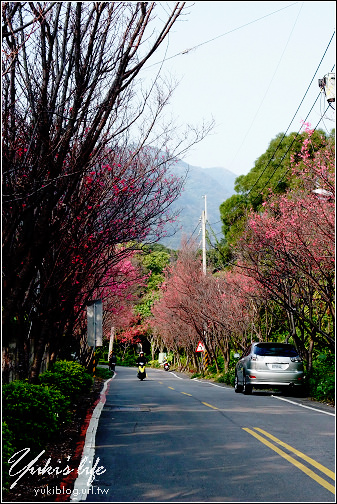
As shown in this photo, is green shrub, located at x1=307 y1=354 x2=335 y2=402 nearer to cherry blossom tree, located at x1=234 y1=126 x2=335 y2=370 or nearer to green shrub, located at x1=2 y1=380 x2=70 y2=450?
cherry blossom tree, located at x1=234 y1=126 x2=335 y2=370

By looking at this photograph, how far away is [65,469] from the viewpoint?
843 cm

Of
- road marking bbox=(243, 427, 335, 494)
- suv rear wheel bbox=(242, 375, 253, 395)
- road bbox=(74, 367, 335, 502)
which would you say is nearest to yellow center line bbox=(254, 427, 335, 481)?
road bbox=(74, 367, 335, 502)

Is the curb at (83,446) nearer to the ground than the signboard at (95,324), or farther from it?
nearer to the ground

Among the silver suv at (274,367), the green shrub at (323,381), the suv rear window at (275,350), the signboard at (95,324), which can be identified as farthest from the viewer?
the signboard at (95,324)

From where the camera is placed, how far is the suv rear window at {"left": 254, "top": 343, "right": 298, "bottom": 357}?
808 inches

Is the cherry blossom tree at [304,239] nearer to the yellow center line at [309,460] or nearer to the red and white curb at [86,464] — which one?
the yellow center line at [309,460]

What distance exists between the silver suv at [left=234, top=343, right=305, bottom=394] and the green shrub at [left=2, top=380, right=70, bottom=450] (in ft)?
37.1

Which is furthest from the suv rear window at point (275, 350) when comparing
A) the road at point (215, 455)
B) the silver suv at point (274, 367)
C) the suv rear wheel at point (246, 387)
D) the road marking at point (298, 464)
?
the road marking at point (298, 464)

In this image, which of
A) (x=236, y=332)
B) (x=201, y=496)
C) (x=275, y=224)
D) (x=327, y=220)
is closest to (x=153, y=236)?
(x=275, y=224)

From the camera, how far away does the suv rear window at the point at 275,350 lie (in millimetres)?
20516

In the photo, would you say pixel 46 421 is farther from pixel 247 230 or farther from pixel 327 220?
pixel 247 230

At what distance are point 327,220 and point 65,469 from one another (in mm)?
9015

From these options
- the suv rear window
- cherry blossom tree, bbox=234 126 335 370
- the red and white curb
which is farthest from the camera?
the suv rear window

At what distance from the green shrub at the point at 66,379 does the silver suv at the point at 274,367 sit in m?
5.12
